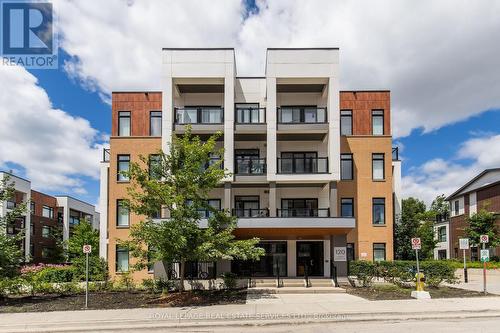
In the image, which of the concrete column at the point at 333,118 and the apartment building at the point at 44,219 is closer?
the concrete column at the point at 333,118

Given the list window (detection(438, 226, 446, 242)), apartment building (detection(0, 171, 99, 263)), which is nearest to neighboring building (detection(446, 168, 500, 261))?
window (detection(438, 226, 446, 242))

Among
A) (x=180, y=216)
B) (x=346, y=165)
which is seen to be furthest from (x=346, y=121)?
(x=180, y=216)

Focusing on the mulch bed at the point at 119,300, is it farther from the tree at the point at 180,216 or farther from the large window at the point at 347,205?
the large window at the point at 347,205

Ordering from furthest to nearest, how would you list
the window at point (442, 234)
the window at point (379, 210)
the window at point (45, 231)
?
1. the window at point (45, 231)
2. the window at point (442, 234)
3. the window at point (379, 210)

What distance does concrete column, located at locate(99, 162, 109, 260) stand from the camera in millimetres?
29938

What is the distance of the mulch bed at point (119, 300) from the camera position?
53.3ft

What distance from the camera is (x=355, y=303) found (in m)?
15.9

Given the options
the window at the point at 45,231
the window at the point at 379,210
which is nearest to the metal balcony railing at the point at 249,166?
the window at the point at 379,210

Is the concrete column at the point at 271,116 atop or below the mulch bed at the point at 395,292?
atop

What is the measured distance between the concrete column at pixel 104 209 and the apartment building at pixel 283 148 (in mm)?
363

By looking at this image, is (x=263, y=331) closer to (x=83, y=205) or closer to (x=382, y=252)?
(x=382, y=252)

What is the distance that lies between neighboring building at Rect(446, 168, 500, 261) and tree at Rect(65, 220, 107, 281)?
3216 centimetres

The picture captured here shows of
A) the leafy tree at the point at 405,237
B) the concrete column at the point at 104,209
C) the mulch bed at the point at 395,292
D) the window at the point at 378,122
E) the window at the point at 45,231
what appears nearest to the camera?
the mulch bed at the point at 395,292

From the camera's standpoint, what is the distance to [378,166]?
2806 centimetres
